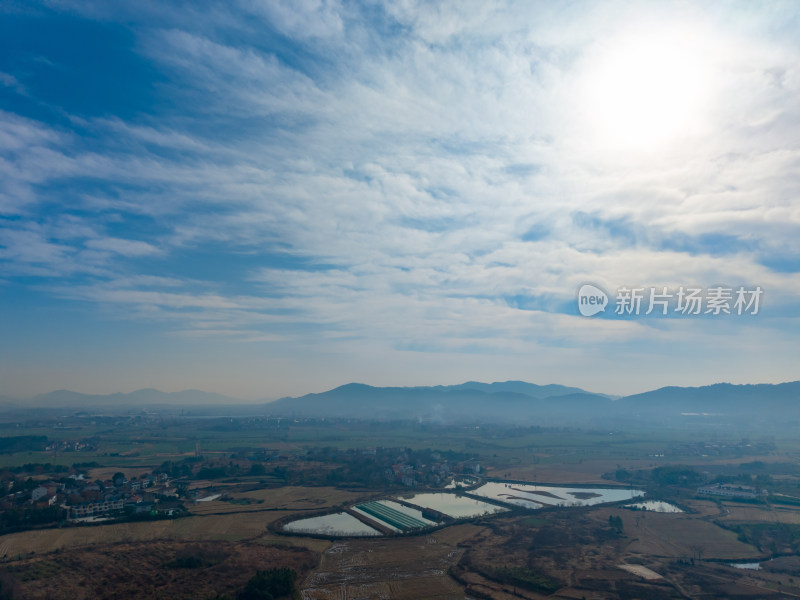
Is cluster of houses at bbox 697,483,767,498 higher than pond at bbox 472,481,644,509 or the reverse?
higher

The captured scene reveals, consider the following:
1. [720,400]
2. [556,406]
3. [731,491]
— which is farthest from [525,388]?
[731,491]

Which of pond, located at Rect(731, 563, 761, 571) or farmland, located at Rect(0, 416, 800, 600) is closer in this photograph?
farmland, located at Rect(0, 416, 800, 600)

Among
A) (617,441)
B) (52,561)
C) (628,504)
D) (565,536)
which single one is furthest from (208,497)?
(617,441)

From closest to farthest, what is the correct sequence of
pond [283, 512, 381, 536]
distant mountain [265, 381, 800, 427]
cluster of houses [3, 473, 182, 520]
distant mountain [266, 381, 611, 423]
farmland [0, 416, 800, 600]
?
farmland [0, 416, 800, 600], pond [283, 512, 381, 536], cluster of houses [3, 473, 182, 520], distant mountain [265, 381, 800, 427], distant mountain [266, 381, 611, 423]

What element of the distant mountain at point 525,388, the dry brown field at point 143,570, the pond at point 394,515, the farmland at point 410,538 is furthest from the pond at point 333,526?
the distant mountain at point 525,388

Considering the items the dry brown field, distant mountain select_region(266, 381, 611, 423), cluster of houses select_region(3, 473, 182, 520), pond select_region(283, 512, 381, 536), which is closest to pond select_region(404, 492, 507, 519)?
→ pond select_region(283, 512, 381, 536)

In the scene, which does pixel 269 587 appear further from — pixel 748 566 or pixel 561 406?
pixel 561 406

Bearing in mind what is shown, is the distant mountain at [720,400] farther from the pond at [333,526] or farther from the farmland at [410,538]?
the pond at [333,526]

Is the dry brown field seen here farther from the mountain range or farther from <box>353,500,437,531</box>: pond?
the mountain range
